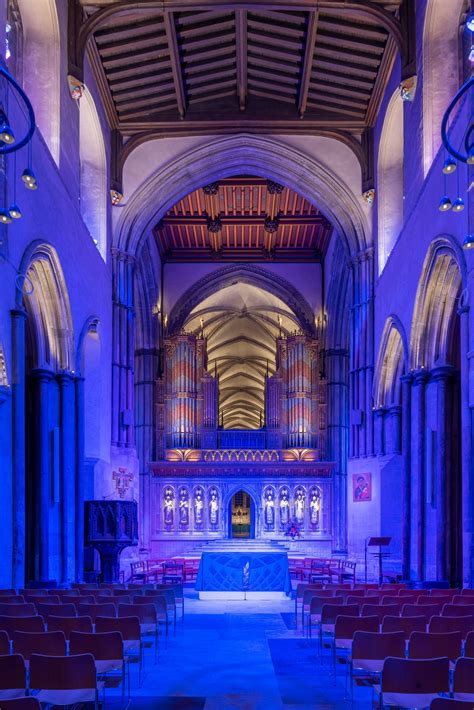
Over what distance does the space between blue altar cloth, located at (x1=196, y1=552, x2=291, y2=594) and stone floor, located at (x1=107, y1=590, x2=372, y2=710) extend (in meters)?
3.42

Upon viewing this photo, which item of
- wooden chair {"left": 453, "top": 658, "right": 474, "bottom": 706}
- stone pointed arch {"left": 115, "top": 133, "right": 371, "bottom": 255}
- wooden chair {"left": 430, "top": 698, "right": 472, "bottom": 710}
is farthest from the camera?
stone pointed arch {"left": 115, "top": 133, "right": 371, "bottom": 255}

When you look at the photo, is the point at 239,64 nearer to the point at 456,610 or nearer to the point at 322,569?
the point at 322,569

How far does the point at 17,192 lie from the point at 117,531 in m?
6.72

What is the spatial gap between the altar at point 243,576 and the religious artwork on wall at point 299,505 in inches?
451

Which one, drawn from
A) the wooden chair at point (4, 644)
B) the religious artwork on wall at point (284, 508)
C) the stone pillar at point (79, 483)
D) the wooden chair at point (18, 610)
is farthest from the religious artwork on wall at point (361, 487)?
the wooden chair at point (4, 644)

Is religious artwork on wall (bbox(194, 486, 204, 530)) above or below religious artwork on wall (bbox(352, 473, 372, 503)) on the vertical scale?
below

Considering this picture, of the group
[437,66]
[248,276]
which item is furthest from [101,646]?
[248,276]

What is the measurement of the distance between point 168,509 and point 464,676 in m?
23.0

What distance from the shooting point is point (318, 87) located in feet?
63.6

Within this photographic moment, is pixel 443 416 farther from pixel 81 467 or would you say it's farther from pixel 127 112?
pixel 127 112

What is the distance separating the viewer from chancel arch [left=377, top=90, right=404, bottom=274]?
19.0 meters

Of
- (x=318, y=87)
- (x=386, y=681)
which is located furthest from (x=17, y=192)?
(x=318, y=87)

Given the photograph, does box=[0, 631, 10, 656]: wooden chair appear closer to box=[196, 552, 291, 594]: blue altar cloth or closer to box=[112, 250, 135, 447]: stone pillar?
box=[196, 552, 291, 594]: blue altar cloth

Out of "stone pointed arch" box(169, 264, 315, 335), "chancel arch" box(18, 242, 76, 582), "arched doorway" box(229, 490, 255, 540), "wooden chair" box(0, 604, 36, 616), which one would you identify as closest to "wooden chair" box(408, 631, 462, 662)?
"wooden chair" box(0, 604, 36, 616)
